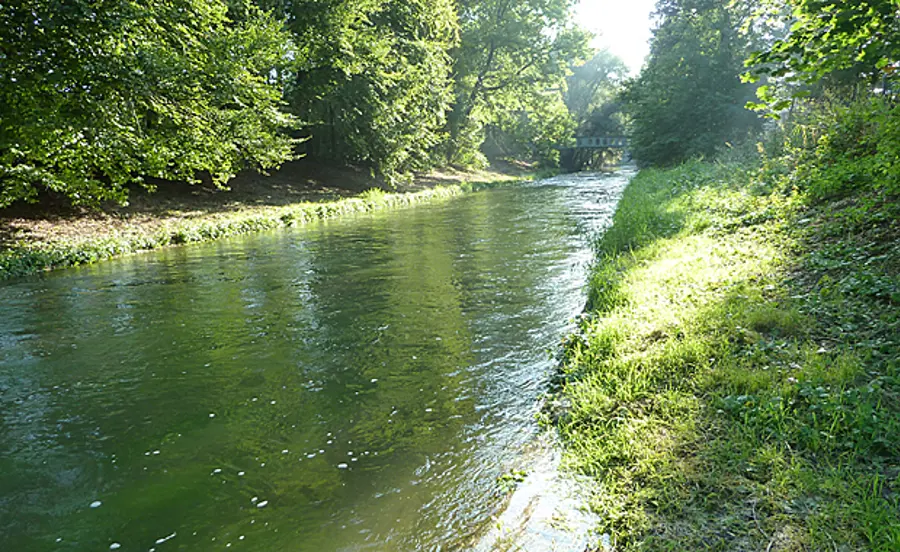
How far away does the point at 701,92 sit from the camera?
1077 inches

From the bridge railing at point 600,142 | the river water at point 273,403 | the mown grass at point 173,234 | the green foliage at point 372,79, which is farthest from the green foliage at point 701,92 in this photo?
the bridge railing at point 600,142

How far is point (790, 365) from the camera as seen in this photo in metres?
3.87

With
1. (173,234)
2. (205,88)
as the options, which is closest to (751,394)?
(173,234)

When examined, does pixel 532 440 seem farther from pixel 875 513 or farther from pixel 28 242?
pixel 28 242

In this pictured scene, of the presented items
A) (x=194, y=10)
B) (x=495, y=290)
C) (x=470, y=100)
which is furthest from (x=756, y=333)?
(x=470, y=100)

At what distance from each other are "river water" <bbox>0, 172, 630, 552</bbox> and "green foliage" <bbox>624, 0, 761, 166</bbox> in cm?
2153

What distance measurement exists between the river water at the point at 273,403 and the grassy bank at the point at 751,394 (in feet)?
2.32

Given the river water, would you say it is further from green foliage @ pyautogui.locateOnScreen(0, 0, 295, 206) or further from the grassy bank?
green foliage @ pyautogui.locateOnScreen(0, 0, 295, 206)

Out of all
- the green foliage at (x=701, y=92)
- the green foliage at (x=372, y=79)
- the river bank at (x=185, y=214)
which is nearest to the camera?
the river bank at (x=185, y=214)

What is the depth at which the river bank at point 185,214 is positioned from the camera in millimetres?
12383

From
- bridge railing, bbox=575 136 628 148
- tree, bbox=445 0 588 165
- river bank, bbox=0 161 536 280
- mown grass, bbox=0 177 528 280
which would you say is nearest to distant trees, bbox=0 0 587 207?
river bank, bbox=0 161 536 280

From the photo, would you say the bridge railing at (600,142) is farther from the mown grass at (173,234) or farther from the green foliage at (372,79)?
the mown grass at (173,234)

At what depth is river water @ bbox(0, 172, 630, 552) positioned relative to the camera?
10.6 ft

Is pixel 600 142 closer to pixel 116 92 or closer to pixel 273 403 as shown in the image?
pixel 116 92
